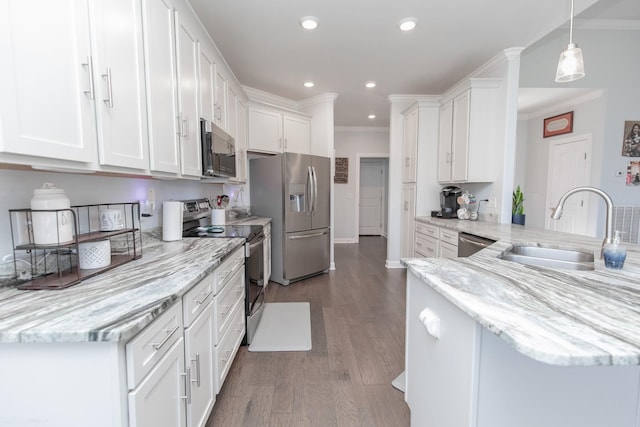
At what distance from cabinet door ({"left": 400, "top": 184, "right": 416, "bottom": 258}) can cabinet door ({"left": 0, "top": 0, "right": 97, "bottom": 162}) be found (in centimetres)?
371

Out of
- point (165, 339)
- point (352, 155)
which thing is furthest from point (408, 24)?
point (352, 155)

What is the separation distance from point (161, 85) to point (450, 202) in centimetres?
341

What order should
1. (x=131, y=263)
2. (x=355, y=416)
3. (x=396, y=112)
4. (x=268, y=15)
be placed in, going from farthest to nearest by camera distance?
(x=396, y=112)
(x=268, y=15)
(x=355, y=416)
(x=131, y=263)

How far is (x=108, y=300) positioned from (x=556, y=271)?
166cm

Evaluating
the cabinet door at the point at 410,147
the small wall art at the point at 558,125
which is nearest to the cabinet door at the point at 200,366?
the cabinet door at the point at 410,147

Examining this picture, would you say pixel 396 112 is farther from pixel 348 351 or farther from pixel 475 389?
pixel 475 389

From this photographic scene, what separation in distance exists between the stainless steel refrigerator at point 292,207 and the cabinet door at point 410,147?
1271 mm

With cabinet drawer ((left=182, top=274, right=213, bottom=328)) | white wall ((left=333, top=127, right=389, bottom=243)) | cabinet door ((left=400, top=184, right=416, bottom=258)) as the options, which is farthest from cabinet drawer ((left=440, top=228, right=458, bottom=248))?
white wall ((left=333, top=127, right=389, bottom=243))

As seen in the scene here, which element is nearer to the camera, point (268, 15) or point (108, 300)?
point (108, 300)

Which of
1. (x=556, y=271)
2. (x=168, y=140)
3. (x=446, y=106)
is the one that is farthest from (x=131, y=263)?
(x=446, y=106)

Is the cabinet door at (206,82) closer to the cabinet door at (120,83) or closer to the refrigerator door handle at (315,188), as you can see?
the cabinet door at (120,83)

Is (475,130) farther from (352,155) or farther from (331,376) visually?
(352,155)

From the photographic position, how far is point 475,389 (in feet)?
2.66

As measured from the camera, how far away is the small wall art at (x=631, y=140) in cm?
357
